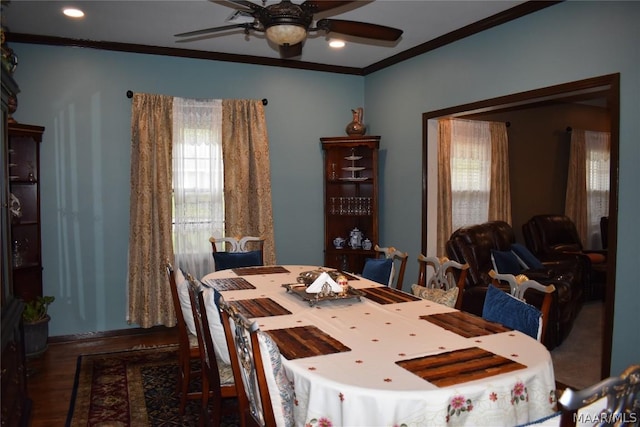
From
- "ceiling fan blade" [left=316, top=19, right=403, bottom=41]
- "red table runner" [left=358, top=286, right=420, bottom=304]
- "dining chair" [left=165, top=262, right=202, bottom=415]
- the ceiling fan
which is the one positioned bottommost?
"dining chair" [left=165, top=262, right=202, bottom=415]

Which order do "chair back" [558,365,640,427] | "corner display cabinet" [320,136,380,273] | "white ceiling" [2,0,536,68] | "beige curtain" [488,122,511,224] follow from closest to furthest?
"chair back" [558,365,640,427], "white ceiling" [2,0,536,68], "corner display cabinet" [320,136,380,273], "beige curtain" [488,122,511,224]

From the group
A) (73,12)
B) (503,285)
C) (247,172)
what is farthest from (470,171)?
(73,12)

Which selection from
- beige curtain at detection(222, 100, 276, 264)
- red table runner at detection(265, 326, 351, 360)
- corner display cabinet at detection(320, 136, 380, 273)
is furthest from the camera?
corner display cabinet at detection(320, 136, 380, 273)

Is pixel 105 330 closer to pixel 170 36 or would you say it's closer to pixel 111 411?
pixel 111 411

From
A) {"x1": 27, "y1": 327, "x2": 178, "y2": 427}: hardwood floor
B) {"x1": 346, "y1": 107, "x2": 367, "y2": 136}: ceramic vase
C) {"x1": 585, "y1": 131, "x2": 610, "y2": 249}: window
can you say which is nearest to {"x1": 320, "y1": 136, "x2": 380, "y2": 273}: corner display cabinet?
{"x1": 346, "y1": 107, "x2": 367, "y2": 136}: ceramic vase

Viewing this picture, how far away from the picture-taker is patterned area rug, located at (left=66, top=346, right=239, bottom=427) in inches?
119

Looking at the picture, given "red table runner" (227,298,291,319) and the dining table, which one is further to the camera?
"red table runner" (227,298,291,319)

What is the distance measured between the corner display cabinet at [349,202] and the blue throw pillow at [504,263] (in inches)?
48.6

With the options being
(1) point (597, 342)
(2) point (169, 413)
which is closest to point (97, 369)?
(2) point (169, 413)

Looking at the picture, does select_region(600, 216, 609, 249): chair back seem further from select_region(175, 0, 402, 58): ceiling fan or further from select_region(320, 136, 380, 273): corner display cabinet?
select_region(175, 0, 402, 58): ceiling fan

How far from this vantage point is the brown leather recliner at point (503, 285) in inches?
168

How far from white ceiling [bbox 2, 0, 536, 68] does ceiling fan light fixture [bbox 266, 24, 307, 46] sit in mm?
793

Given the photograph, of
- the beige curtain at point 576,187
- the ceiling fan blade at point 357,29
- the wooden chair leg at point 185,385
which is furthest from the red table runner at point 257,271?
the beige curtain at point 576,187

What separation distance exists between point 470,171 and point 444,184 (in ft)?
1.72
